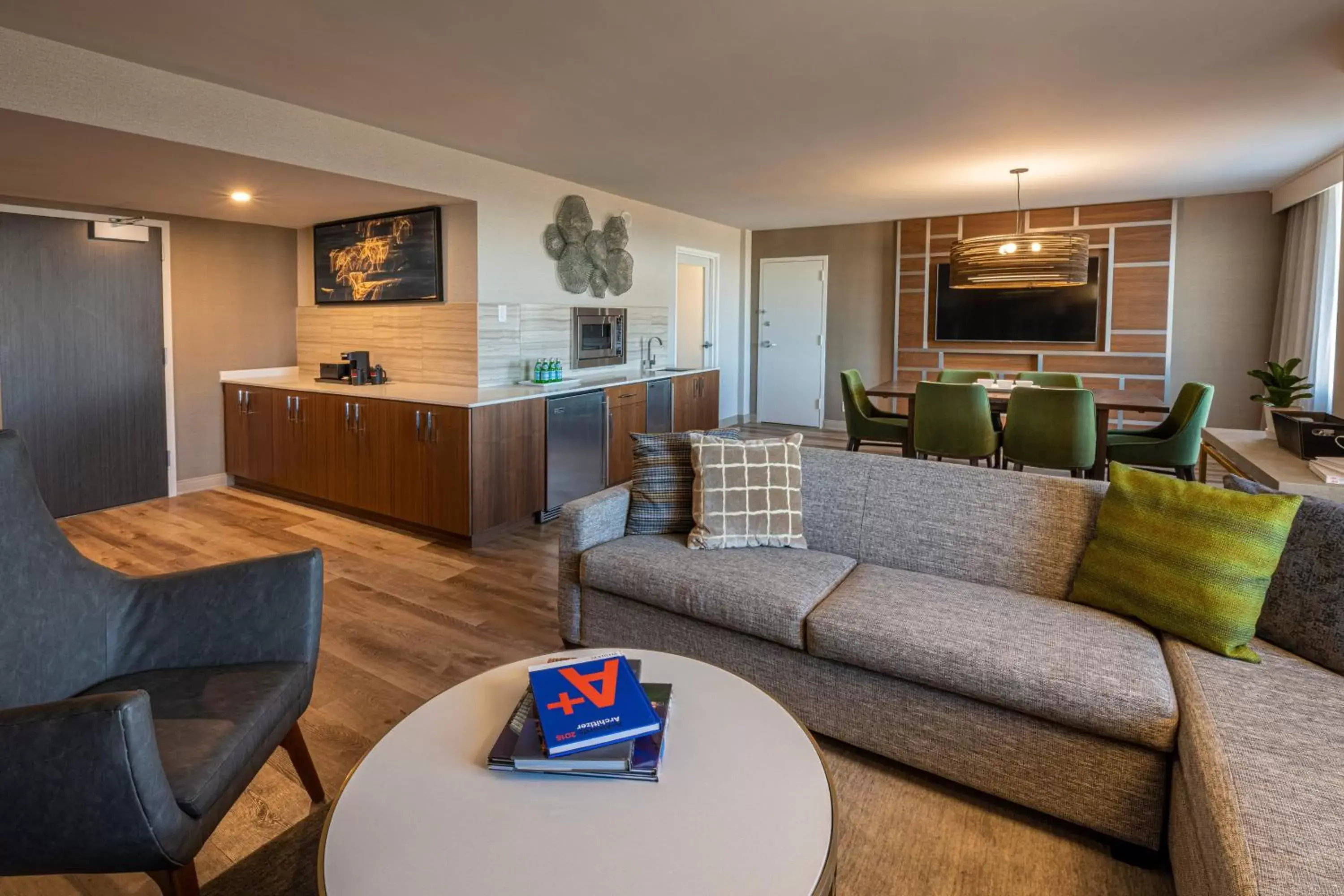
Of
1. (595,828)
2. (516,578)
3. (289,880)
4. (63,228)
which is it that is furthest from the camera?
(63,228)

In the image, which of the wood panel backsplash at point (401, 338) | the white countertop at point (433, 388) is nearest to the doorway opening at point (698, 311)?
the white countertop at point (433, 388)

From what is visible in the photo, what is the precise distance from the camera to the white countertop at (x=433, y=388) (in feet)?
14.1

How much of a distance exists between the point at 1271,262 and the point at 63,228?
8.86 metres

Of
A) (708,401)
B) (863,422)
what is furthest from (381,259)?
(863,422)

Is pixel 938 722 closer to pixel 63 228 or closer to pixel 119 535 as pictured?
pixel 119 535

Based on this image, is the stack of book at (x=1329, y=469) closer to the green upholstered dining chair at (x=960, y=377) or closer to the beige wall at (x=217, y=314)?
the green upholstered dining chair at (x=960, y=377)

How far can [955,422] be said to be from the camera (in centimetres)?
461

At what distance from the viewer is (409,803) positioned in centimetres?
123

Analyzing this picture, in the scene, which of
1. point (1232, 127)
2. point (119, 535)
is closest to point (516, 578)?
point (119, 535)

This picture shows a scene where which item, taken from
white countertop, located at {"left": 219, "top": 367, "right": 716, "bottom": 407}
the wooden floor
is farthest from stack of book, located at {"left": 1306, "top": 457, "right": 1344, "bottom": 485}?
white countertop, located at {"left": 219, "top": 367, "right": 716, "bottom": 407}

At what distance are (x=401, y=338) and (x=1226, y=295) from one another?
680cm

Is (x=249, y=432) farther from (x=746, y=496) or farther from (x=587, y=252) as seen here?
(x=746, y=496)

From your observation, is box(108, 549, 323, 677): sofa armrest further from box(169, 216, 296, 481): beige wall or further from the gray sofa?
box(169, 216, 296, 481): beige wall

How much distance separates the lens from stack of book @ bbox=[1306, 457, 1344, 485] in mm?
2287
